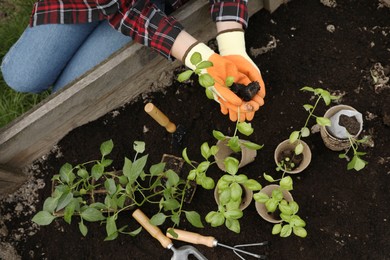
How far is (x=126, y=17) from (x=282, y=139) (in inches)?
27.9

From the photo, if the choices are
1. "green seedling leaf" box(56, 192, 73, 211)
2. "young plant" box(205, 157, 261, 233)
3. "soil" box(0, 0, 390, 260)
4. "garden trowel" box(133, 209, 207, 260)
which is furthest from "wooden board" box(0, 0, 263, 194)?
"young plant" box(205, 157, 261, 233)

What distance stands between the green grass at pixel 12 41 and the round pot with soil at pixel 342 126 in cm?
129

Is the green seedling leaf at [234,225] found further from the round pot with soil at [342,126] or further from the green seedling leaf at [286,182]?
the round pot with soil at [342,126]

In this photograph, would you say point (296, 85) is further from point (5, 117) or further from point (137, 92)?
point (5, 117)

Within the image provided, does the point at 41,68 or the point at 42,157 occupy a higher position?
the point at 41,68

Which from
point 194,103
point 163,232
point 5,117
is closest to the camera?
point 163,232

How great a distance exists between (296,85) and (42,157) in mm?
1042

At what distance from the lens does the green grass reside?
5.90 ft

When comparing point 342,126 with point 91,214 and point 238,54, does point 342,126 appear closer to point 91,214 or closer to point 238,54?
point 238,54

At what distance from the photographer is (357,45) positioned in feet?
4.73

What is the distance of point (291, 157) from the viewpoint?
4.32ft

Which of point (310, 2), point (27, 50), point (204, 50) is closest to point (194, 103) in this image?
point (204, 50)

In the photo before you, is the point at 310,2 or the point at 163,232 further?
the point at 310,2

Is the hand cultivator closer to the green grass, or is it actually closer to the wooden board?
the wooden board
